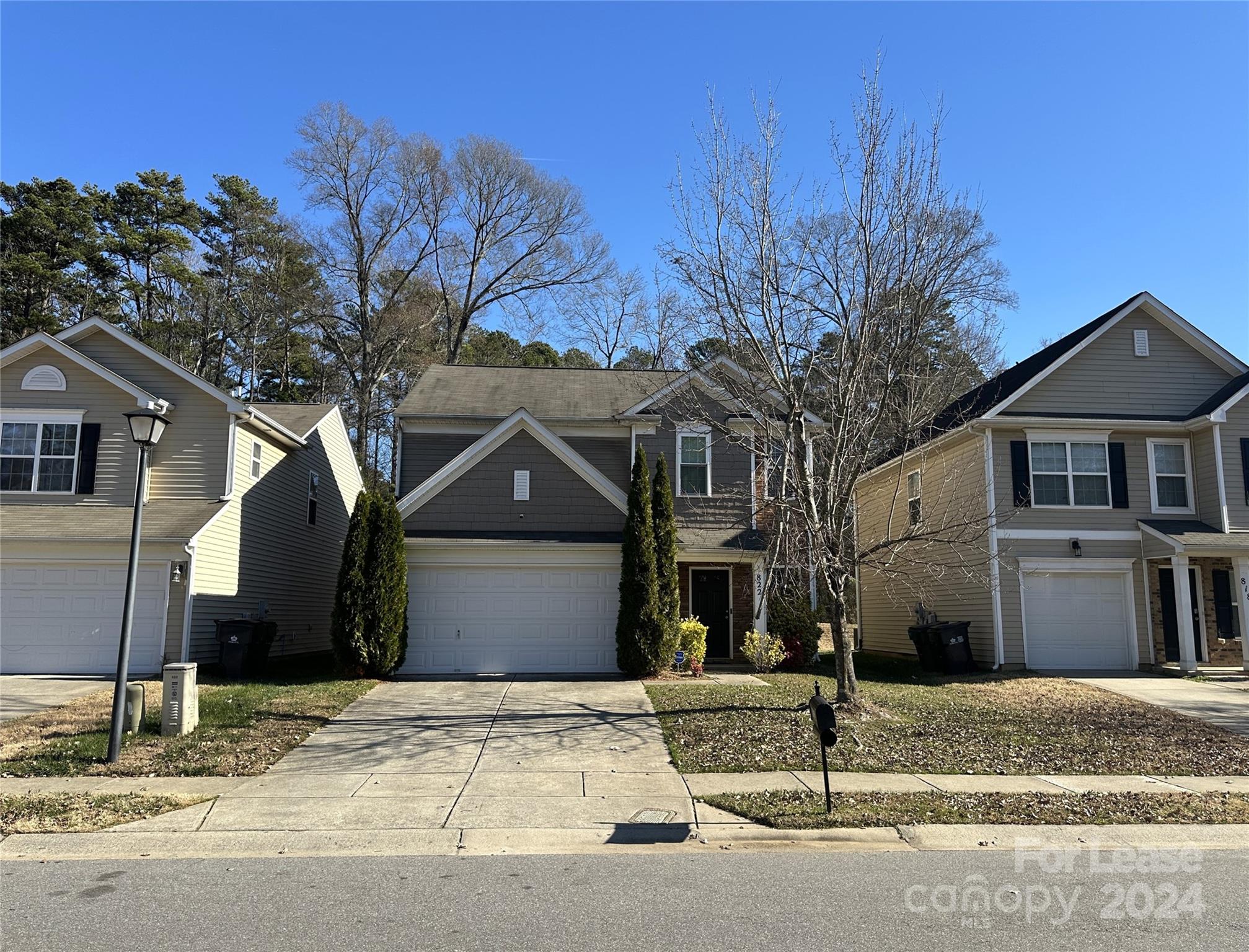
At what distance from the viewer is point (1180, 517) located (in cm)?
1908

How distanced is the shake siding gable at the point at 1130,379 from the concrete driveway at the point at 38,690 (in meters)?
19.3

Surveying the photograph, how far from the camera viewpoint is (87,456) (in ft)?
59.1

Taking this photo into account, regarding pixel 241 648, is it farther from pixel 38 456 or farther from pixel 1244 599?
pixel 1244 599

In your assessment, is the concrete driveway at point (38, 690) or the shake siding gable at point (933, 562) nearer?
the concrete driveway at point (38, 690)

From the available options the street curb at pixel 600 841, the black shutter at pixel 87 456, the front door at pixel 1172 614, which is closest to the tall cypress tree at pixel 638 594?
the street curb at pixel 600 841

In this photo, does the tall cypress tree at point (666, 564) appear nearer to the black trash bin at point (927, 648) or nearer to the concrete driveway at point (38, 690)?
the black trash bin at point (927, 648)

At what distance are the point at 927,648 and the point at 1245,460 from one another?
26.7 feet

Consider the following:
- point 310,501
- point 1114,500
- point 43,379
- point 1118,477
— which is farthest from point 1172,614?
point 43,379

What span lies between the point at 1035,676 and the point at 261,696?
1455 cm

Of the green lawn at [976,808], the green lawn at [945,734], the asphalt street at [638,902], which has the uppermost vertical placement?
the green lawn at [945,734]

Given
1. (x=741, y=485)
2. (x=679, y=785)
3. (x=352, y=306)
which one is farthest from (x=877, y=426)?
(x=352, y=306)

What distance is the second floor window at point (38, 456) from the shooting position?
706 inches

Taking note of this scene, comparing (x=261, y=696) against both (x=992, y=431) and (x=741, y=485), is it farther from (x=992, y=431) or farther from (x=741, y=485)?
(x=992, y=431)

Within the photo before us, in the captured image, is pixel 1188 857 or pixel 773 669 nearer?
pixel 1188 857
